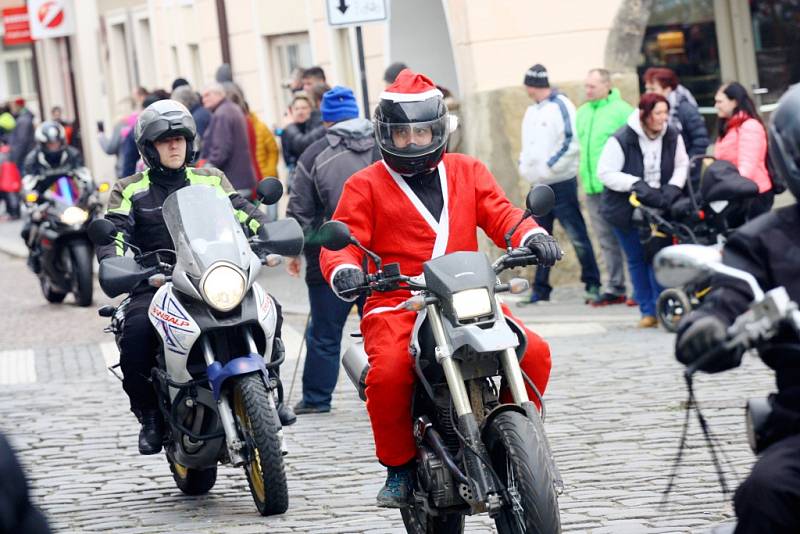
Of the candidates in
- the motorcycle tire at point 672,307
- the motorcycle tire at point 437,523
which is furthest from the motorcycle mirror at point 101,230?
the motorcycle tire at point 672,307

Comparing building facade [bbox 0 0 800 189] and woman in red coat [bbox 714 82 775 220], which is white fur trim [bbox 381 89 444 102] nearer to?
woman in red coat [bbox 714 82 775 220]

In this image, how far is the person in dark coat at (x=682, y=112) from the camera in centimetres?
1309

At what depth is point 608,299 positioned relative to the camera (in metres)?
14.0

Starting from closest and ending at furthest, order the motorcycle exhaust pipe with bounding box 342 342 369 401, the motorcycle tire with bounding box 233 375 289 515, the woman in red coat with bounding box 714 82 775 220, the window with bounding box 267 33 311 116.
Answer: the motorcycle exhaust pipe with bounding box 342 342 369 401
the motorcycle tire with bounding box 233 375 289 515
the woman in red coat with bounding box 714 82 775 220
the window with bounding box 267 33 311 116

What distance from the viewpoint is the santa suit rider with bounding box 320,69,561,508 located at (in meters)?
6.10

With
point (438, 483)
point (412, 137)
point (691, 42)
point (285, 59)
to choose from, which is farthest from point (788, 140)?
point (285, 59)

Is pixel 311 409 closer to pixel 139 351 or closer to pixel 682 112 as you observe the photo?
pixel 139 351

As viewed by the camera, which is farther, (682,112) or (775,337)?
(682,112)

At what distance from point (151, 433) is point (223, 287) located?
33.9 inches

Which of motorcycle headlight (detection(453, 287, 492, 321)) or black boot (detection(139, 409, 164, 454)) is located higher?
motorcycle headlight (detection(453, 287, 492, 321))

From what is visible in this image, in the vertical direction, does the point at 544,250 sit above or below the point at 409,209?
below

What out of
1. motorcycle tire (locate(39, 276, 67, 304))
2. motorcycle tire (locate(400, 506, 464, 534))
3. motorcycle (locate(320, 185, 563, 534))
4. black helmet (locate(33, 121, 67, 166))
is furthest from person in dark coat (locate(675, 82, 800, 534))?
motorcycle tire (locate(39, 276, 67, 304))

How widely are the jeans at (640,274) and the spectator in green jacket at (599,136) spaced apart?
0.58 meters

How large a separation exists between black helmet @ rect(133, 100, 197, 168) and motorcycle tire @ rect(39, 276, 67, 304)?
32.8ft
